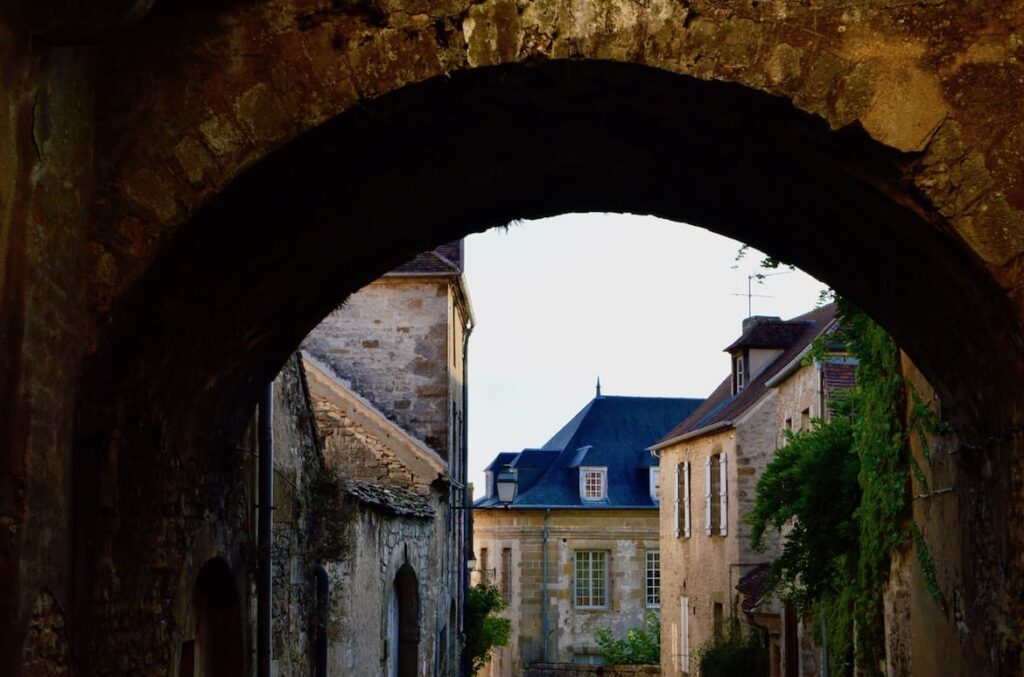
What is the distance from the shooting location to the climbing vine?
799 centimetres

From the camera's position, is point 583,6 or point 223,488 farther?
point 223,488

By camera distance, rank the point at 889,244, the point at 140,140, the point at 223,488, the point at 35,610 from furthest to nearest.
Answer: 1. the point at 223,488
2. the point at 889,244
3. the point at 140,140
4. the point at 35,610

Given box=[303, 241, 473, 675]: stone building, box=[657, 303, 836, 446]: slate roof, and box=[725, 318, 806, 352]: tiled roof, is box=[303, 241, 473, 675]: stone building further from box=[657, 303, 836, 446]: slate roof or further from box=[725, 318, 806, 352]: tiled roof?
box=[725, 318, 806, 352]: tiled roof

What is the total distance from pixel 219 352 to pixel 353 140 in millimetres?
1361

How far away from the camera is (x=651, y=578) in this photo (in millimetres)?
35688

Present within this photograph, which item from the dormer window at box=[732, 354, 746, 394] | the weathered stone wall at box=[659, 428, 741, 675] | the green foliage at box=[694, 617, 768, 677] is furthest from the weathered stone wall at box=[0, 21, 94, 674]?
the dormer window at box=[732, 354, 746, 394]

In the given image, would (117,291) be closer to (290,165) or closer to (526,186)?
(290,165)

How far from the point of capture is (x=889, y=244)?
191 inches

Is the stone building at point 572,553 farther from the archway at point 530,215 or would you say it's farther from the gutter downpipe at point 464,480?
the archway at point 530,215

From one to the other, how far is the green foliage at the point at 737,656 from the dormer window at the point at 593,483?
15.5m

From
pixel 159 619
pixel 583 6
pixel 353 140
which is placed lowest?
pixel 159 619

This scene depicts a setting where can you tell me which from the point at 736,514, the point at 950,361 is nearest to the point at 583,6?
the point at 950,361

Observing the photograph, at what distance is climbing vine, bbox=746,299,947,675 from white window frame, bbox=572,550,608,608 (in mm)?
24265

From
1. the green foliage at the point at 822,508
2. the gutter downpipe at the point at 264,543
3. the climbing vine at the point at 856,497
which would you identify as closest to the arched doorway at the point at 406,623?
the climbing vine at the point at 856,497
